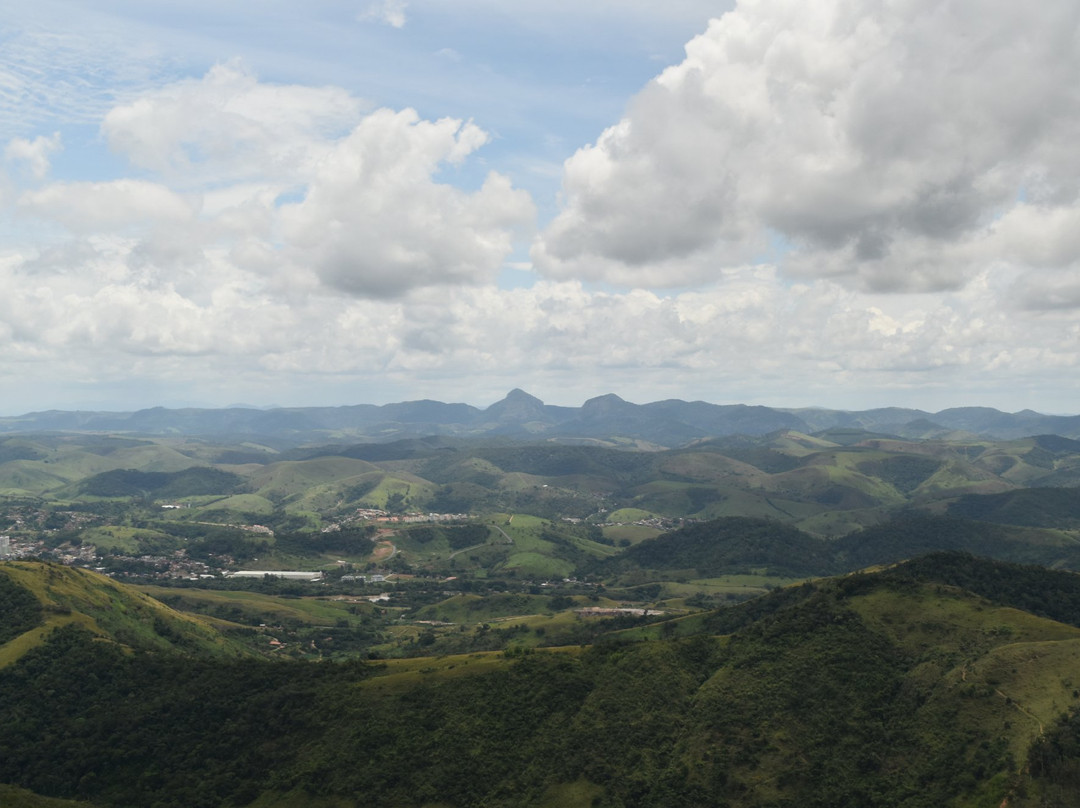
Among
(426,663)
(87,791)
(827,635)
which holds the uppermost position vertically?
(827,635)

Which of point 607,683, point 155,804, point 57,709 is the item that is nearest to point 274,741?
point 155,804

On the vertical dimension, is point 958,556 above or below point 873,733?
above

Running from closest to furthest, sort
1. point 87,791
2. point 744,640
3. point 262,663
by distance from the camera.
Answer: point 87,791 < point 744,640 < point 262,663

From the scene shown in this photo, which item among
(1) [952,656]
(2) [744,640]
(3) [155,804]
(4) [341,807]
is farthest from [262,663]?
(1) [952,656]

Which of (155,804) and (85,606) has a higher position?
(85,606)

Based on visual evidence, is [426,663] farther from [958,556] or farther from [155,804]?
[958,556]

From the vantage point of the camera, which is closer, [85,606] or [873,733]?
[873,733]

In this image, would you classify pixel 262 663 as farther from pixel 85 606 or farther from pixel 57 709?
pixel 85 606

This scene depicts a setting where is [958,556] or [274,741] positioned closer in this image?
[274,741]

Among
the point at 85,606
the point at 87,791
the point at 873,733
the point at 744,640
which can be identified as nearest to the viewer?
the point at 873,733
